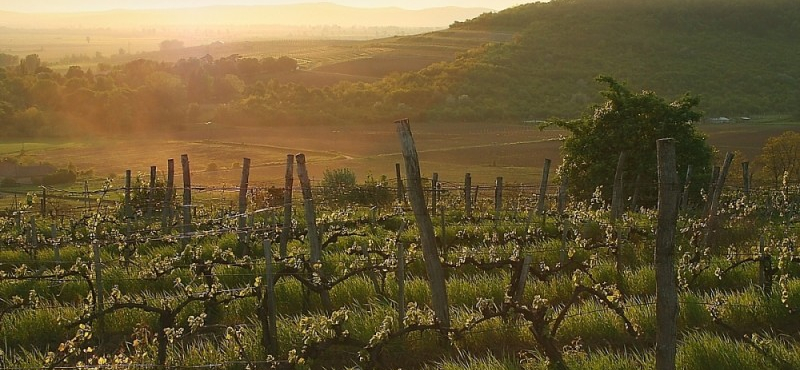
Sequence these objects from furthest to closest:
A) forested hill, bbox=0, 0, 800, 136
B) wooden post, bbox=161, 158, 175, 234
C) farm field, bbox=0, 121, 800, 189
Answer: forested hill, bbox=0, 0, 800, 136 < farm field, bbox=0, 121, 800, 189 < wooden post, bbox=161, 158, 175, 234

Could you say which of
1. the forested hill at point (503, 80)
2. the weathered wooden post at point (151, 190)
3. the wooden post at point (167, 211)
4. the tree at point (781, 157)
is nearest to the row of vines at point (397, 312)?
the wooden post at point (167, 211)

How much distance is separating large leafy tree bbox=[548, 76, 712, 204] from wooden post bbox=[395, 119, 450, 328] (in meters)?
12.6

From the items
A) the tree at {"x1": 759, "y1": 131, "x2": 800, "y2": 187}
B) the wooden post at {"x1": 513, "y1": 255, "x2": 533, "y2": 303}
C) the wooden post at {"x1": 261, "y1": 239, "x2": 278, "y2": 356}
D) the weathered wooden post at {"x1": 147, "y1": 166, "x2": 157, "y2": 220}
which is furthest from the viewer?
the tree at {"x1": 759, "y1": 131, "x2": 800, "y2": 187}

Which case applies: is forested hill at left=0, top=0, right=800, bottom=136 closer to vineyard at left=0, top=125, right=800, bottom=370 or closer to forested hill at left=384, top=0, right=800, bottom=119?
forested hill at left=384, top=0, right=800, bottom=119

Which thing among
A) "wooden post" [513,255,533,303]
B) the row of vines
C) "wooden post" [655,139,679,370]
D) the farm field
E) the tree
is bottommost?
the farm field

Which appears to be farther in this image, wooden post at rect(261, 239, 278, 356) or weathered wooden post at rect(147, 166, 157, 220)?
weathered wooden post at rect(147, 166, 157, 220)

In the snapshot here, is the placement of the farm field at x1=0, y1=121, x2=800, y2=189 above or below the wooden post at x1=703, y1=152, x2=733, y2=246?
below

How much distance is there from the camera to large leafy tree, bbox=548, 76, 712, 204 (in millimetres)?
19078

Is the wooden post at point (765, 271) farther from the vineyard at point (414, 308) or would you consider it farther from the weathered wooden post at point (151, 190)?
the weathered wooden post at point (151, 190)

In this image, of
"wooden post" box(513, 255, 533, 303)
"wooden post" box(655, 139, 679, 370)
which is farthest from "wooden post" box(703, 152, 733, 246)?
"wooden post" box(655, 139, 679, 370)

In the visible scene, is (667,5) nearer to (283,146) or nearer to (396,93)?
(396,93)

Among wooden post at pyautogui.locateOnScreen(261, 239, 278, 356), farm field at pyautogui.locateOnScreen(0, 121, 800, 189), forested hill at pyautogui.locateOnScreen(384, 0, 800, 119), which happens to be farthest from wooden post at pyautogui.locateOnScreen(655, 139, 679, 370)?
forested hill at pyautogui.locateOnScreen(384, 0, 800, 119)

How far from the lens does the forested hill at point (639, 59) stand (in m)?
76.4

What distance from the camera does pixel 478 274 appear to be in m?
10.2
